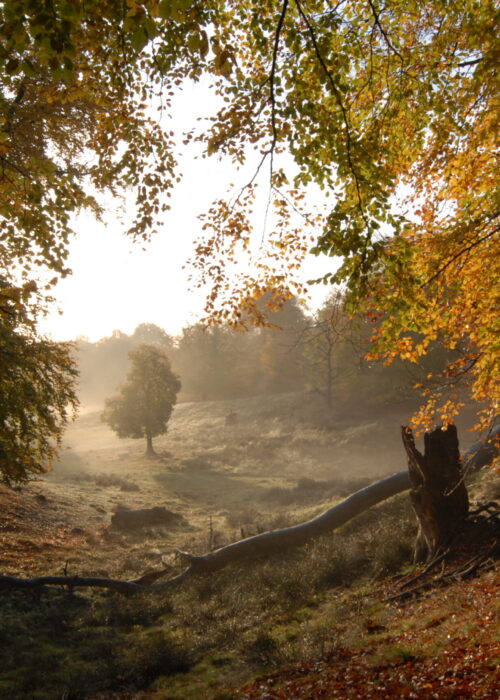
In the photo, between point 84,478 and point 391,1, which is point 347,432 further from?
point 391,1

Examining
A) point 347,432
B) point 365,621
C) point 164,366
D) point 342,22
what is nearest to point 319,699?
point 365,621

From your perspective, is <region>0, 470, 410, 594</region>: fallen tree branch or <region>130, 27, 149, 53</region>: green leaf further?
<region>0, 470, 410, 594</region>: fallen tree branch

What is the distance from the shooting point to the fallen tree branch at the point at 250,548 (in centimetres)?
993

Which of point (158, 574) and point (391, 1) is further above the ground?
point (391, 1)

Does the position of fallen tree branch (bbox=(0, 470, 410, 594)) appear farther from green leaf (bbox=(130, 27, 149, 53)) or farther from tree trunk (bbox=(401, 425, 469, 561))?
green leaf (bbox=(130, 27, 149, 53))

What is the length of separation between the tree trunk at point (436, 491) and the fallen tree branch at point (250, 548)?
3.83 metres

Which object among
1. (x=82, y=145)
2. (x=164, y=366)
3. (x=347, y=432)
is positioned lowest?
(x=347, y=432)

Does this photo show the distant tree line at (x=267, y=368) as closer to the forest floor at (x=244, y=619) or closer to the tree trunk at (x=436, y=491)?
the forest floor at (x=244, y=619)

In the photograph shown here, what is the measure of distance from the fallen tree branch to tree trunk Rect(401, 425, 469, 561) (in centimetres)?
383

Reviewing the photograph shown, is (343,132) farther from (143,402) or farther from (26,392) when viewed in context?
(143,402)

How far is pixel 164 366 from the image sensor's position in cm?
4212

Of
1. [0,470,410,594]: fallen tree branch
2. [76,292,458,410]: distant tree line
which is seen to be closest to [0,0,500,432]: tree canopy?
[0,470,410,594]: fallen tree branch

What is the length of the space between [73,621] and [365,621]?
214 inches

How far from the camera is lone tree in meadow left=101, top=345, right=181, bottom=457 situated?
39.8 meters
